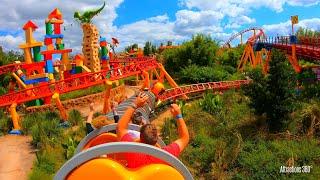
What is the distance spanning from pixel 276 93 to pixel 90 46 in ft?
40.6

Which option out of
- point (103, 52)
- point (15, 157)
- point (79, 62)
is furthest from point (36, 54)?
point (15, 157)

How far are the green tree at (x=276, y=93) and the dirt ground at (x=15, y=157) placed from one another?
6.30 metres

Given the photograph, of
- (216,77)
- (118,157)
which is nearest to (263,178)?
(118,157)

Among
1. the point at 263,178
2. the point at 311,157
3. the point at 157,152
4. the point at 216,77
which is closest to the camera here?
the point at 157,152

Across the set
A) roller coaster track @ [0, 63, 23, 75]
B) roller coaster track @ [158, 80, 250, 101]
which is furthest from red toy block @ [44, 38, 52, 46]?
roller coaster track @ [158, 80, 250, 101]

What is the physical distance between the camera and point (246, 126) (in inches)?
492

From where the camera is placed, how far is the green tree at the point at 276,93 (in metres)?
11.8

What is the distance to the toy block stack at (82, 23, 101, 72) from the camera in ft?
73.2

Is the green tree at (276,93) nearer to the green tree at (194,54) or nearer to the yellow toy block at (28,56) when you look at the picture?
the yellow toy block at (28,56)

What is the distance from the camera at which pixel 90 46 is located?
22281 millimetres

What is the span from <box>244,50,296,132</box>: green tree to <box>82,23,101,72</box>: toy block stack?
37.6ft

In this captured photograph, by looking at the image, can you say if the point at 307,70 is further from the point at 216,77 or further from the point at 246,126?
the point at 216,77

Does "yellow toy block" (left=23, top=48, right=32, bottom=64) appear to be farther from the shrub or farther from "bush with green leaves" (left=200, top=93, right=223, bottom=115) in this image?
"bush with green leaves" (left=200, top=93, right=223, bottom=115)

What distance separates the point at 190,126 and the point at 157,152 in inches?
379
